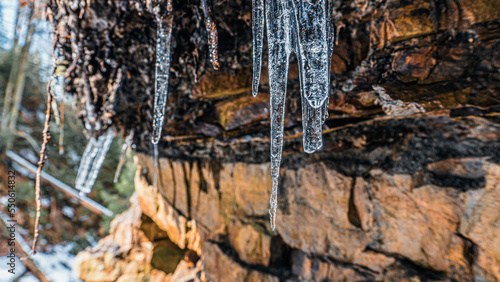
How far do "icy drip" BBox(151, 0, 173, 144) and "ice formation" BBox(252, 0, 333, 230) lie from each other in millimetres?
762

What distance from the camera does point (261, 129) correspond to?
2191 millimetres

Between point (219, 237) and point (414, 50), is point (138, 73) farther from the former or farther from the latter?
point (414, 50)

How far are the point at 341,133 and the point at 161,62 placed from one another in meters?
1.69

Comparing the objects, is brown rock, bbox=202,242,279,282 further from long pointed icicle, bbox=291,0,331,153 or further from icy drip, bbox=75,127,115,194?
long pointed icicle, bbox=291,0,331,153

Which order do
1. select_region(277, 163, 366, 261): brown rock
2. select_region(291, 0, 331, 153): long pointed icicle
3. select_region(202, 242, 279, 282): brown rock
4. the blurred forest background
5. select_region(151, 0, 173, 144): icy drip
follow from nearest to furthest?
select_region(291, 0, 331, 153): long pointed icicle, select_region(151, 0, 173, 144): icy drip, select_region(277, 163, 366, 261): brown rock, select_region(202, 242, 279, 282): brown rock, the blurred forest background

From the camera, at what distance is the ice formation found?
1271mm

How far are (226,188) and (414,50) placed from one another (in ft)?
7.25

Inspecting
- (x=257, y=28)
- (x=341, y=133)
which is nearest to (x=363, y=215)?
(x=341, y=133)

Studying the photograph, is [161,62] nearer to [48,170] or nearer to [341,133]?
[341,133]

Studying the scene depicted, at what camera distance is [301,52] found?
4.31ft

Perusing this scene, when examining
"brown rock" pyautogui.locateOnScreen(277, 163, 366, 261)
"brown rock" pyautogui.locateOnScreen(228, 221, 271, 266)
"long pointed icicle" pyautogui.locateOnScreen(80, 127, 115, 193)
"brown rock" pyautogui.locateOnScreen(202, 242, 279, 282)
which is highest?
"long pointed icicle" pyautogui.locateOnScreen(80, 127, 115, 193)

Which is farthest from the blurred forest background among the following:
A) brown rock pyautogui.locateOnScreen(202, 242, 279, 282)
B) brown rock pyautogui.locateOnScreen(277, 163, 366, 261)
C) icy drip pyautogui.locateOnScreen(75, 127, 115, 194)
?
brown rock pyautogui.locateOnScreen(277, 163, 366, 261)

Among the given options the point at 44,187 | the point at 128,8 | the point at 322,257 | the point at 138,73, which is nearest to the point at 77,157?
the point at 44,187

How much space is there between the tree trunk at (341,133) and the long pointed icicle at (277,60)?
0.42 metres
